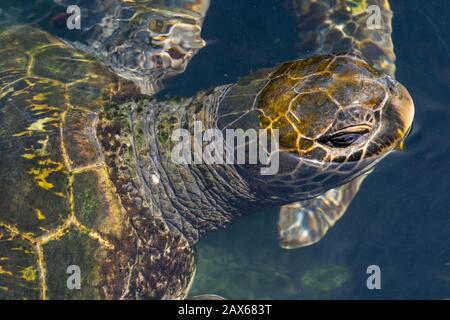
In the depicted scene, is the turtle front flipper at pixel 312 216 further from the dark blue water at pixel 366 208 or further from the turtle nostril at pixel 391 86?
the turtle nostril at pixel 391 86

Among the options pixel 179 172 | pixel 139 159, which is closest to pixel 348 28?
pixel 179 172

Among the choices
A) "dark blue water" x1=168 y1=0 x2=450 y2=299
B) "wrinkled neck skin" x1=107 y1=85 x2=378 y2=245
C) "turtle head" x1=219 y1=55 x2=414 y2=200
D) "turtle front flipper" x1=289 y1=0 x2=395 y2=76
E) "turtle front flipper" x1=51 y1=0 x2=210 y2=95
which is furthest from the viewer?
"dark blue water" x1=168 y1=0 x2=450 y2=299

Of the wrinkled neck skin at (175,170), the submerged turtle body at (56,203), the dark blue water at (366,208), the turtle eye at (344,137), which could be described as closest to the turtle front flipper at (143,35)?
the dark blue water at (366,208)

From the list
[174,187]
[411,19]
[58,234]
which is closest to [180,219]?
[174,187]

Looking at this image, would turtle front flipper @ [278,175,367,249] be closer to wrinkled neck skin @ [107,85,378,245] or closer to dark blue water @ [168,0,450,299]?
dark blue water @ [168,0,450,299]


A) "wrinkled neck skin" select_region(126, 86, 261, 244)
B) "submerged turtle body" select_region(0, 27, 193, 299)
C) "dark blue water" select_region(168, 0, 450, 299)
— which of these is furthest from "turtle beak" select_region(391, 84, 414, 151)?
"submerged turtle body" select_region(0, 27, 193, 299)
